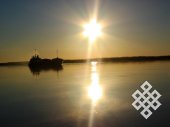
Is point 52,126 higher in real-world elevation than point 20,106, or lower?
lower

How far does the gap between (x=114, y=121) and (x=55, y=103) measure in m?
13.4

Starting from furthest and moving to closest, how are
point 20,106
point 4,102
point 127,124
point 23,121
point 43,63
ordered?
1. point 43,63
2. point 4,102
3. point 20,106
4. point 23,121
5. point 127,124

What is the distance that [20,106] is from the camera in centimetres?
3678

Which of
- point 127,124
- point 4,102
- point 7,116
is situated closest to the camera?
point 127,124

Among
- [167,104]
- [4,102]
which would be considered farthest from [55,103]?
→ [167,104]

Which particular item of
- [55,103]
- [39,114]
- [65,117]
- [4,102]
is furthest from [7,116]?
[4,102]

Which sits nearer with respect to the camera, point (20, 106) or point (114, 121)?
point (114, 121)

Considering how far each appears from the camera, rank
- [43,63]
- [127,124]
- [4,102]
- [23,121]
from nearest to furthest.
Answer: [127,124]
[23,121]
[4,102]
[43,63]

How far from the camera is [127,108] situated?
31156mm

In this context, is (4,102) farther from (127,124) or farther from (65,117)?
(127,124)

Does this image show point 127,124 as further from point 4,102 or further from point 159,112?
point 4,102

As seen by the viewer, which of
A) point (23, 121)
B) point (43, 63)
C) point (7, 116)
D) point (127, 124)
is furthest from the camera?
point (43, 63)

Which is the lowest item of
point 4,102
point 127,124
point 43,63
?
point 127,124

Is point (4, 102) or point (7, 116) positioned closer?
point (7, 116)
